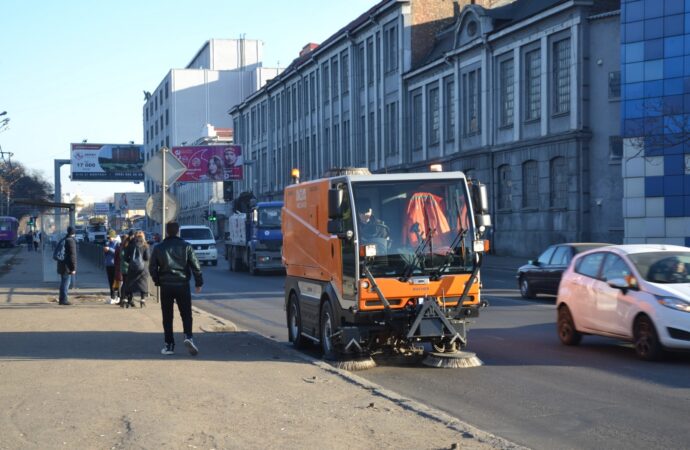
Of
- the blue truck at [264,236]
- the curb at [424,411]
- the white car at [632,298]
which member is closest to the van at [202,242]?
the blue truck at [264,236]

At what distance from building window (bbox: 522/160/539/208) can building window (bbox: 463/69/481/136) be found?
472 cm

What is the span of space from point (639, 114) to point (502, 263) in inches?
332

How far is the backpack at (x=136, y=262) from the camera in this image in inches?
847

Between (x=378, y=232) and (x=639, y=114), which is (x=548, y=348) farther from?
Result: (x=639, y=114)

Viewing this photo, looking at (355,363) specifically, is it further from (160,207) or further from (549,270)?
(549,270)

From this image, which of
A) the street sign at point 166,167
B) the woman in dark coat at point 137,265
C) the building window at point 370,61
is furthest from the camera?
the building window at point 370,61

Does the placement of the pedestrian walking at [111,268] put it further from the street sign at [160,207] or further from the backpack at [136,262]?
the street sign at [160,207]

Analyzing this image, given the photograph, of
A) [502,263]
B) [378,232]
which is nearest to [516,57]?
[502,263]

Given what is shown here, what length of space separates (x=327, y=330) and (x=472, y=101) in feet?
123

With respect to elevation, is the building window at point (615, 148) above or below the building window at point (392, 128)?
below

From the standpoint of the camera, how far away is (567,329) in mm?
14195

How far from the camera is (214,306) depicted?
2362cm

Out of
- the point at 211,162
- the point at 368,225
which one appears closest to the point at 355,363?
the point at 368,225

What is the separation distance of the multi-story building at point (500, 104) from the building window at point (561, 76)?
0.05m
